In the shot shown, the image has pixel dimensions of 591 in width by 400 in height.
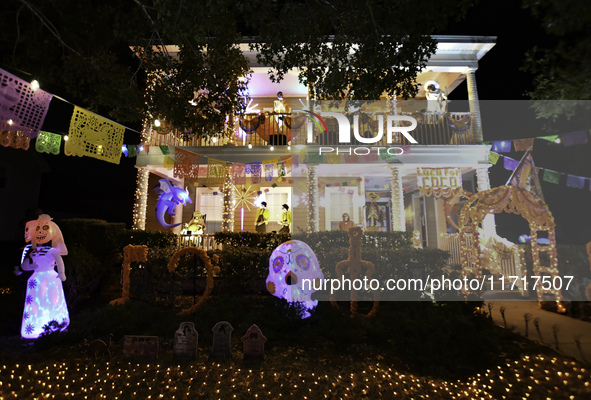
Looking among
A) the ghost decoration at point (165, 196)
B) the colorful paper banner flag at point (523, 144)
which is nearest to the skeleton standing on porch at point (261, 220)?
the ghost decoration at point (165, 196)

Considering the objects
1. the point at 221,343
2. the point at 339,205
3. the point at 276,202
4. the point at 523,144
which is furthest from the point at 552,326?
the point at 276,202

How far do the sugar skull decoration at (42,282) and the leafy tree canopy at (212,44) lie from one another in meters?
A: 2.99

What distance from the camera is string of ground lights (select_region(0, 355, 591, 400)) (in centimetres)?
328

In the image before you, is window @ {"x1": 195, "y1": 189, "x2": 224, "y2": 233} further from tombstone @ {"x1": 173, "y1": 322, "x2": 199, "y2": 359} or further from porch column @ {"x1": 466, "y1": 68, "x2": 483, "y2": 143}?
porch column @ {"x1": 466, "y1": 68, "x2": 483, "y2": 143}

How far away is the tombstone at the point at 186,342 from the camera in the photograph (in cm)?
399

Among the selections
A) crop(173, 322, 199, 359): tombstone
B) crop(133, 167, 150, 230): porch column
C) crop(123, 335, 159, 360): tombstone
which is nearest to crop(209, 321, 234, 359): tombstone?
crop(173, 322, 199, 359): tombstone

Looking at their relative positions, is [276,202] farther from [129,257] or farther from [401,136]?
[129,257]

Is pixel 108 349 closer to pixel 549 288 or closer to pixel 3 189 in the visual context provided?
pixel 549 288

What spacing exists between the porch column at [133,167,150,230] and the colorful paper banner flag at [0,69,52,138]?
528cm

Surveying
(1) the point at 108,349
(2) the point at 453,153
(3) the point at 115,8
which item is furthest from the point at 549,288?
(3) the point at 115,8

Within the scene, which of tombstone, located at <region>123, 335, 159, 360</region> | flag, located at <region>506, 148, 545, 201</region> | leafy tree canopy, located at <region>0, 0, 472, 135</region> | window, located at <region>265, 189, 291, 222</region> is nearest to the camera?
tombstone, located at <region>123, 335, 159, 360</region>

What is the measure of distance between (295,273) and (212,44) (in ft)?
16.5

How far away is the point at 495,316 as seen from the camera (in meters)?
6.42

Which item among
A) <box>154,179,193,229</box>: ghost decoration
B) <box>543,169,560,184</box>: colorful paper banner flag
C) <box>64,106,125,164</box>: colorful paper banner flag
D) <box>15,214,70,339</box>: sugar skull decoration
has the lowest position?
<box>15,214,70,339</box>: sugar skull decoration
